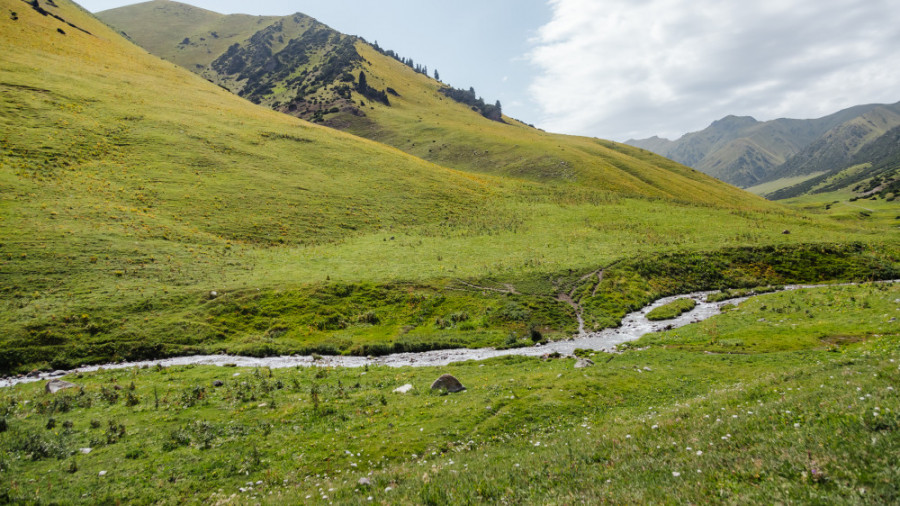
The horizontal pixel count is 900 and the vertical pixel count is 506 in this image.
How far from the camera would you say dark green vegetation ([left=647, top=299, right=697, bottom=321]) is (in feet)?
126

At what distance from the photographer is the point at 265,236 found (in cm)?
5875

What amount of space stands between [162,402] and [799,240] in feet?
254

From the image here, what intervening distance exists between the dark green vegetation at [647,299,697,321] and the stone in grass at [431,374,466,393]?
84.8ft

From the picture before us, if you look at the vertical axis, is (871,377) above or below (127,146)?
below

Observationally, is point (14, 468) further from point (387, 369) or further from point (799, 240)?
point (799, 240)

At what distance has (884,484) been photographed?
565 centimetres

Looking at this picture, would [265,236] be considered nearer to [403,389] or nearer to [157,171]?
[157,171]

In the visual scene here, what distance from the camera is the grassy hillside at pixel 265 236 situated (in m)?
36.0

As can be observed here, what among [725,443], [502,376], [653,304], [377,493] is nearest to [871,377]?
[725,443]

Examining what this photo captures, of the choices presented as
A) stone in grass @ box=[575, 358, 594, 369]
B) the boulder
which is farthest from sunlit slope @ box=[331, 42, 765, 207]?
the boulder

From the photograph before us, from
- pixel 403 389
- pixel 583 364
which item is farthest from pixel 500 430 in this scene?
pixel 583 364

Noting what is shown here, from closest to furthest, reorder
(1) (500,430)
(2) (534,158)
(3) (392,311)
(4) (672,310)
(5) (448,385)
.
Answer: (1) (500,430) → (5) (448,385) → (4) (672,310) → (3) (392,311) → (2) (534,158)

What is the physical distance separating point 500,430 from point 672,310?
31933 millimetres

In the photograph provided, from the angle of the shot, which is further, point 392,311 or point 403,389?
point 392,311
